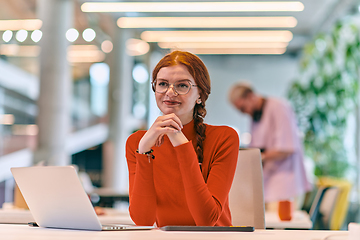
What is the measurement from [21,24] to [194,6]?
2459 millimetres

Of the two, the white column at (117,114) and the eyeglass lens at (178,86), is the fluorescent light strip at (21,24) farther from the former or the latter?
the eyeglass lens at (178,86)

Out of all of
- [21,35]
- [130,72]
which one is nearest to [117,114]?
[130,72]

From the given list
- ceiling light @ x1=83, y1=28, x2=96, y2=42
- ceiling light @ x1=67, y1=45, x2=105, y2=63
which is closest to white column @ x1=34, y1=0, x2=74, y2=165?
ceiling light @ x1=67, y1=45, x2=105, y2=63

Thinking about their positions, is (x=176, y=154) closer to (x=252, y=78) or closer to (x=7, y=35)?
(x=7, y=35)

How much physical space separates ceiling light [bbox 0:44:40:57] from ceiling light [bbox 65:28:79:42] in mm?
470

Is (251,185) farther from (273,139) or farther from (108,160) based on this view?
(108,160)

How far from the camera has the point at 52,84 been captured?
5.64m

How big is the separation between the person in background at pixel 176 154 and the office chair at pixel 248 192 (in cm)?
18

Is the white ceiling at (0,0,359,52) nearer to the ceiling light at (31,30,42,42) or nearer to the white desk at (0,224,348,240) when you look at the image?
the ceiling light at (31,30,42,42)

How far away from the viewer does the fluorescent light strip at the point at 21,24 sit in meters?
5.24

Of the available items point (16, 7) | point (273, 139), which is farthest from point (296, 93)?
point (16, 7)

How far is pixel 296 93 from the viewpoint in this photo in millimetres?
6992

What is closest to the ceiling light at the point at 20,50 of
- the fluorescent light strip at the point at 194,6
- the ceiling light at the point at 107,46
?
the fluorescent light strip at the point at 194,6

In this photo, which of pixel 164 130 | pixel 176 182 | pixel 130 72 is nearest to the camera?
pixel 164 130
